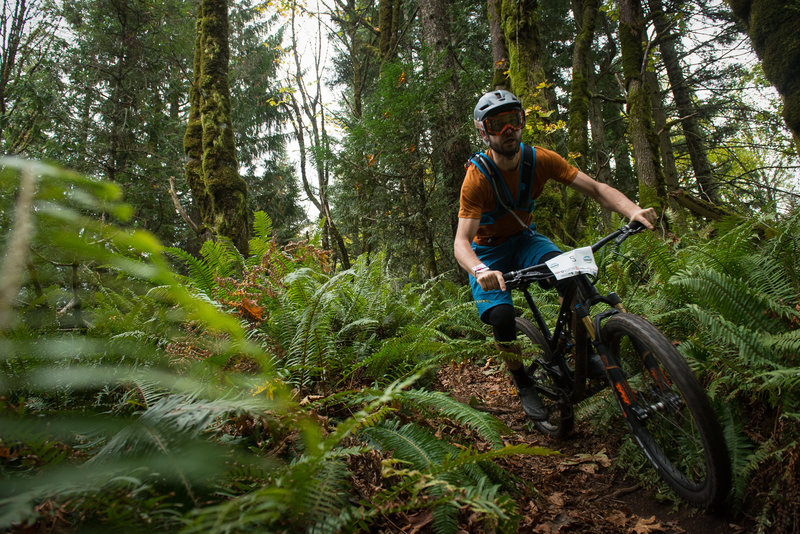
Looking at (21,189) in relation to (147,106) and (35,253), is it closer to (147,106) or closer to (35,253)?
(35,253)

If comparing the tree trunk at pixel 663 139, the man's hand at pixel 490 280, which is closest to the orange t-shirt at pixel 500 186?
the man's hand at pixel 490 280

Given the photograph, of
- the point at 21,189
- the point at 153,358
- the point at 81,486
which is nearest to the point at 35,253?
the point at 21,189

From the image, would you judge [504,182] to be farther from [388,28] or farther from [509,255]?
[388,28]

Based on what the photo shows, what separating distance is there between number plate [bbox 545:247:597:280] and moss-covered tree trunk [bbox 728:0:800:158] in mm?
4168

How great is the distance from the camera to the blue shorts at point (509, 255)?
2920 millimetres

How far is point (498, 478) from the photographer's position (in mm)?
1922

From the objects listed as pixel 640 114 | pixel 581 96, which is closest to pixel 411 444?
pixel 640 114

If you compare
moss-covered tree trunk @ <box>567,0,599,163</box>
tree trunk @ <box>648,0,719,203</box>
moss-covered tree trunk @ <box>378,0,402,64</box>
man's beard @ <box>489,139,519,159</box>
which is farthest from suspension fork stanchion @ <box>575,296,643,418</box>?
moss-covered tree trunk @ <box>378,0,402,64</box>

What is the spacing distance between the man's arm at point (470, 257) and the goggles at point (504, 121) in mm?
671

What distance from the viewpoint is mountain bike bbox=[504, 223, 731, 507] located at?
1.68m

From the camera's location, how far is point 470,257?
259 centimetres

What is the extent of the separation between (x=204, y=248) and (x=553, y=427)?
3.41 meters

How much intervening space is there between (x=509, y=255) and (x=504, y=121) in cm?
107

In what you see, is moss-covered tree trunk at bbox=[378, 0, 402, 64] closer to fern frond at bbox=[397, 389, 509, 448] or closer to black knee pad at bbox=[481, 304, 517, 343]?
black knee pad at bbox=[481, 304, 517, 343]
